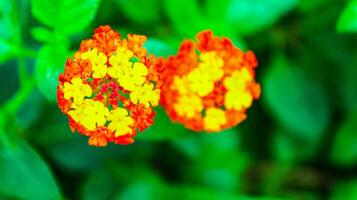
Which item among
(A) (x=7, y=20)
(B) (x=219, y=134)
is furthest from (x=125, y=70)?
(B) (x=219, y=134)

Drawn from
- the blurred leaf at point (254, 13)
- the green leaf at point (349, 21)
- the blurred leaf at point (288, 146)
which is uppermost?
the blurred leaf at point (254, 13)

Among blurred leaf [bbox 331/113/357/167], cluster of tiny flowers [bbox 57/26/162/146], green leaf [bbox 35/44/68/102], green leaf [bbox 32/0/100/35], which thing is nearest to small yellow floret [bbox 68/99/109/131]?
cluster of tiny flowers [bbox 57/26/162/146]

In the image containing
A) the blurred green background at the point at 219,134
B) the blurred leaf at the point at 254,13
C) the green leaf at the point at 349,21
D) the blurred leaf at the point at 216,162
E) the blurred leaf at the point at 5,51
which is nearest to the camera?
the green leaf at the point at 349,21

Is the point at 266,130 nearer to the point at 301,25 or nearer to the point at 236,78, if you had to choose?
the point at 301,25

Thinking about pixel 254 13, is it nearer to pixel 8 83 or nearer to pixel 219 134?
pixel 219 134

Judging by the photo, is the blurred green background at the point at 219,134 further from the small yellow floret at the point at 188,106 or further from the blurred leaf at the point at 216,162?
the small yellow floret at the point at 188,106

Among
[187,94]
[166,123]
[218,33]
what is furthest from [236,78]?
[218,33]

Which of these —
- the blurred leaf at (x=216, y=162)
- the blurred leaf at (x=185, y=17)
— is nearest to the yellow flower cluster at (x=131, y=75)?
the blurred leaf at (x=185, y=17)
